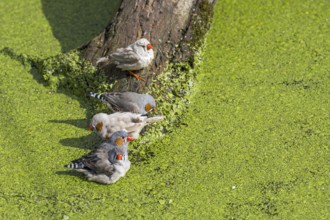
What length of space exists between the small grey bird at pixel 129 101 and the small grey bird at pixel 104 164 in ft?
1.67

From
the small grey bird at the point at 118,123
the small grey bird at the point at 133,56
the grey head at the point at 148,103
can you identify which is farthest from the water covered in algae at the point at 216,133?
the small grey bird at the point at 133,56

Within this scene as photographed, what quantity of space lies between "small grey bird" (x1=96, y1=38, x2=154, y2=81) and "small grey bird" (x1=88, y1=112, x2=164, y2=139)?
459mm

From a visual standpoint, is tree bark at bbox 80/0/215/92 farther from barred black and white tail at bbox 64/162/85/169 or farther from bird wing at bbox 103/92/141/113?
barred black and white tail at bbox 64/162/85/169

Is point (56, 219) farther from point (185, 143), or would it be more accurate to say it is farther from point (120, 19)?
point (120, 19)

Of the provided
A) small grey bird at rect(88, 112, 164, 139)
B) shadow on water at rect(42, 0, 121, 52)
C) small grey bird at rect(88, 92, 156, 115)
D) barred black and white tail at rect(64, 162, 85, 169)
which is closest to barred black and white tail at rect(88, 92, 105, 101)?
small grey bird at rect(88, 92, 156, 115)

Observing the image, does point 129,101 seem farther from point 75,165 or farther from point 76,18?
point 76,18

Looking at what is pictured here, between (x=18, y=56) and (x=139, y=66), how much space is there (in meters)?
1.28

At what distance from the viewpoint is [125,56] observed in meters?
5.36

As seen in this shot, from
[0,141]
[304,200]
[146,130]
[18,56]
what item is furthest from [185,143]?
[18,56]

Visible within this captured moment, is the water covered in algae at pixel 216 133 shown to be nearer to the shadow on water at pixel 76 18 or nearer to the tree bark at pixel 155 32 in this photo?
the shadow on water at pixel 76 18

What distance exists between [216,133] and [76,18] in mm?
2197

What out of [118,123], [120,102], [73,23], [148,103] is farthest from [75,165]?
[73,23]

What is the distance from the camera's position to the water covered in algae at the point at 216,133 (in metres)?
4.50

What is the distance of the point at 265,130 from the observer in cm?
520
